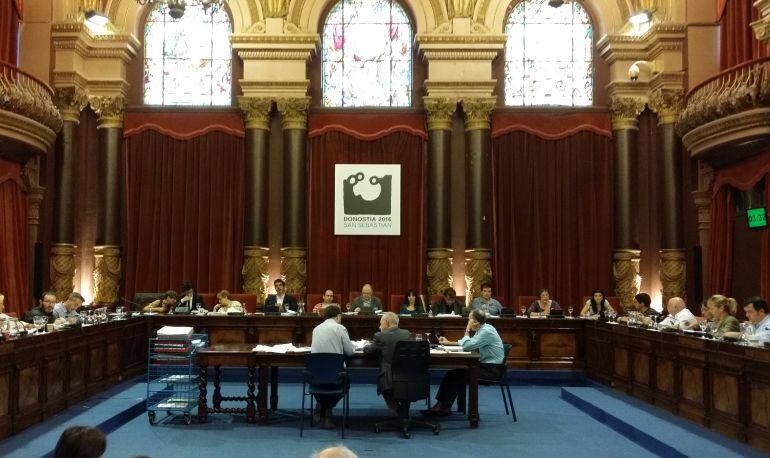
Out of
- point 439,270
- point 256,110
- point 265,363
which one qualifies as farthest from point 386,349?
point 256,110

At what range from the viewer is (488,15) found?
15.2 meters

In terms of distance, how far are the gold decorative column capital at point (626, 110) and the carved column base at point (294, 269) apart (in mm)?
6552

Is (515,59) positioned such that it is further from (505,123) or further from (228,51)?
(228,51)

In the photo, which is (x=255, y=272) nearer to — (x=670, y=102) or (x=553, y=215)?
(x=553, y=215)

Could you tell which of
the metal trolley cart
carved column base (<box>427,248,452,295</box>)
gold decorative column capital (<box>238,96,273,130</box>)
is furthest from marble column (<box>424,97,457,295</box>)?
the metal trolley cart

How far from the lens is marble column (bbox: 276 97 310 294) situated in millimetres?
14914

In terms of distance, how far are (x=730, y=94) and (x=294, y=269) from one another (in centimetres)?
807

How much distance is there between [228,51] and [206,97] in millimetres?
1019

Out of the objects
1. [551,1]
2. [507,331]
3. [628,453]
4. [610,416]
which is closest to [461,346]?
[610,416]

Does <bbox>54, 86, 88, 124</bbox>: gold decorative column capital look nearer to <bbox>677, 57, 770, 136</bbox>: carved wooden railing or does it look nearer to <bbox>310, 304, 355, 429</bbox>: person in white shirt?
<bbox>310, 304, 355, 429</bbox>: person in white shirt

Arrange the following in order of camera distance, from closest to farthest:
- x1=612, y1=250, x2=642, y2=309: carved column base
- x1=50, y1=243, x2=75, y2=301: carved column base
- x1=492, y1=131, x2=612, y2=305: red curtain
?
x1=50, y1=243, x2=75, y2=301: carved column base < x1=612, y1=250, x2=642, y2=309: carved column base < x1=492, y1=131, x2=612, y2=305: red curtain

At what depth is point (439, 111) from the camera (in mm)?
14969

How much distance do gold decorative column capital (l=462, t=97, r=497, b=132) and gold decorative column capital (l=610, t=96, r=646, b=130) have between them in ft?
7.61

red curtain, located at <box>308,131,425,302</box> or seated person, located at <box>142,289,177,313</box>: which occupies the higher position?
red curtain, located at <box>308,131,425,302</box>
